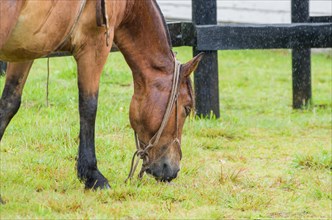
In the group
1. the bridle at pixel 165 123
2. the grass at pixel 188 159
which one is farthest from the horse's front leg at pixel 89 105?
the bridle at pixel 165 123

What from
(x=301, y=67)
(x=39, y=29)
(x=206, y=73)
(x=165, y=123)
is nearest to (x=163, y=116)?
(x=165, y=123)

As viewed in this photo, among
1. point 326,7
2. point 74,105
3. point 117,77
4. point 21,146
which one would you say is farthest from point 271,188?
point 326,7

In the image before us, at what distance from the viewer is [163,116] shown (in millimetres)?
5969

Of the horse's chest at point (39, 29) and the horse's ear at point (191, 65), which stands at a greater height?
the horse's chest at point (39, 29)

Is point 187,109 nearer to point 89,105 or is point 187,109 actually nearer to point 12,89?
point 89,105

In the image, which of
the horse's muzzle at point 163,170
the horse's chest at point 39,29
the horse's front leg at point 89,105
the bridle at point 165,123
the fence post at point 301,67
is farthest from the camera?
the fence post at point 301,67

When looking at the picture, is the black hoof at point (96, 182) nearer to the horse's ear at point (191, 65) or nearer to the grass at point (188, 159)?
the grass at point (188, 159)

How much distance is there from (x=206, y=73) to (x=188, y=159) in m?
1.97

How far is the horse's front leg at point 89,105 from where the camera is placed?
18.3ft

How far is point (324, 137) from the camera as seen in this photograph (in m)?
8.70

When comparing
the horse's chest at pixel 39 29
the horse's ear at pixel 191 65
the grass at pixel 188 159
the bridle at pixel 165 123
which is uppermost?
the horse's chest at pixel 39 29

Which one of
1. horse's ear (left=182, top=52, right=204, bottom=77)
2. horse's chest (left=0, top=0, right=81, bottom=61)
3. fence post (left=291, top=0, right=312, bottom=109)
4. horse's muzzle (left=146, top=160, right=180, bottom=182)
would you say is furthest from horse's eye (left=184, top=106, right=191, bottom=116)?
fence post (left=291, top=0, right=312, bottom=109)

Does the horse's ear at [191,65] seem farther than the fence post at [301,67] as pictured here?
No

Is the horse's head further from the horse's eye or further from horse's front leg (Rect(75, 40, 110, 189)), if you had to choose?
horse's front leg (Rect(75, 40, 110, 189))
